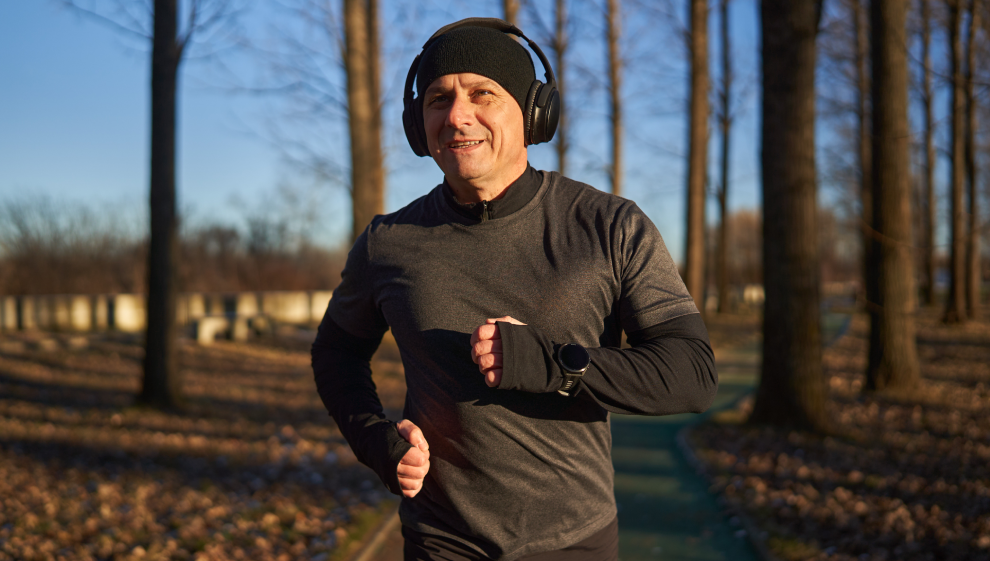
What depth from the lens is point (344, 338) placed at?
2232 mm

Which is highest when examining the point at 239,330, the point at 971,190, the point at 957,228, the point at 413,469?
the point at 971,190

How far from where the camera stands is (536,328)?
169cm

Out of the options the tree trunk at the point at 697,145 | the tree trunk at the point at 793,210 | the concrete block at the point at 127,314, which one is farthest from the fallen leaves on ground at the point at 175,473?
the tree trunk at the point at 697,145

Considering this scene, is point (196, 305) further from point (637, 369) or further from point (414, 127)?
point (637, 369)

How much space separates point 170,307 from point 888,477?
834 cm

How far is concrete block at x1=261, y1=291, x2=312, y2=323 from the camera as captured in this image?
27.6 meters

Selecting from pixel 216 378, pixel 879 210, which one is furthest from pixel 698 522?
pixel 216 378

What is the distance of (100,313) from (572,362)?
73.3 feet

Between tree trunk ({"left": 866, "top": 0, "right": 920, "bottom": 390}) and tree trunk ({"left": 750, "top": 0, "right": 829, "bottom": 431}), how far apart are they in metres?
2.15

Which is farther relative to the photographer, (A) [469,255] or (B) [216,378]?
(B) [216,378]

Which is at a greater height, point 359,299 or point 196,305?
point 359,299

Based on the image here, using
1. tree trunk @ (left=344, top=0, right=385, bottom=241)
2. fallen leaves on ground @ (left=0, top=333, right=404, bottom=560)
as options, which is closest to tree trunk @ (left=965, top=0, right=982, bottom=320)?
tree trunk @ (left=344, top=0, right=385, bottom=241)

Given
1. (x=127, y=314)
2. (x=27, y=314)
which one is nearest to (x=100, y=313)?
(x=127, y=314)

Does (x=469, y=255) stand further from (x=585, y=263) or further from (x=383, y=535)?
(x=383, y=535)
